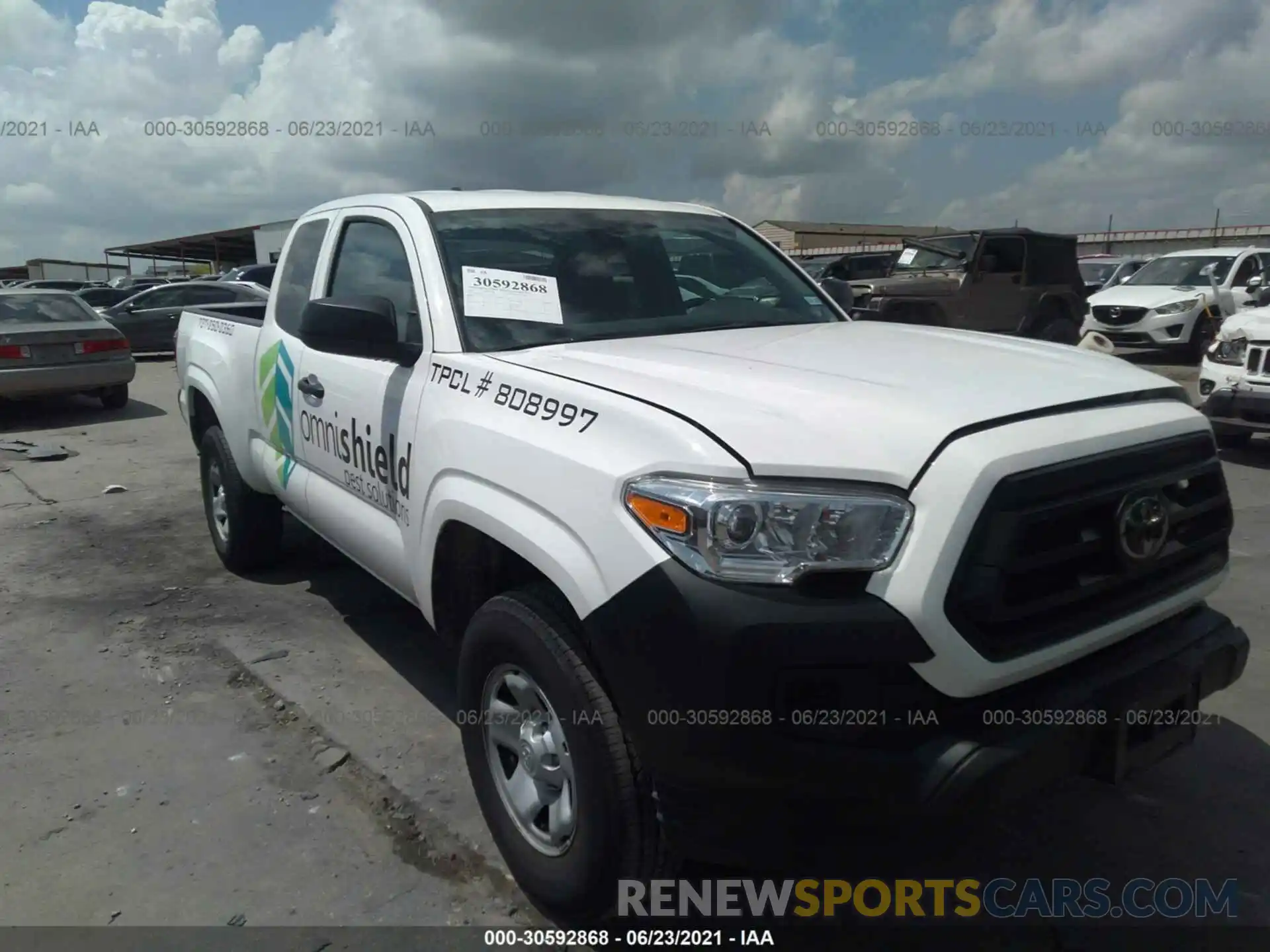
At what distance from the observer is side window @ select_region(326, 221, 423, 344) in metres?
3.35

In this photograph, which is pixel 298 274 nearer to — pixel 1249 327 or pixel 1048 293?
pixel 1249 327

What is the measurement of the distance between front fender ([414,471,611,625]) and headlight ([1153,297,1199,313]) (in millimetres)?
14314

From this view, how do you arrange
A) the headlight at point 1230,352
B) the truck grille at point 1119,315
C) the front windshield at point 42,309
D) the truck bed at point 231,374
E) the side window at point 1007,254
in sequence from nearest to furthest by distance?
the truck bed at point 231,374 < the headlight at point 1230,352 < the front windshield at point 42,309 < the side window at point 1007,254 < the truck grille at point 1119,315

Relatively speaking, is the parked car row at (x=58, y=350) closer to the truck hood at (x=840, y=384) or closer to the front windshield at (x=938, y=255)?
the truck hood at (x=840, y=384)

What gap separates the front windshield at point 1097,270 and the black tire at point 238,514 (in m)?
22.8

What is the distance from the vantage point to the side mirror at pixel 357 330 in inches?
117

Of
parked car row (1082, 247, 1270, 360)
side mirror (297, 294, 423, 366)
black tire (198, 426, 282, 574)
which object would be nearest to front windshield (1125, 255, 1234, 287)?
parked car row (1082, 247, 1270, 360)

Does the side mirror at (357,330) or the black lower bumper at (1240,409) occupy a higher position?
the side mirror at (357,330)

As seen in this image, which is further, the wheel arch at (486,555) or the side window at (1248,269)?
the side window at (1248,269)

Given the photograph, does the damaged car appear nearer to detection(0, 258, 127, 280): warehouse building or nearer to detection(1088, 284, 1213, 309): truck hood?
detection(1088, 284, 1213, 309): truck hood

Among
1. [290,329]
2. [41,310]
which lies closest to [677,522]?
[290,329]

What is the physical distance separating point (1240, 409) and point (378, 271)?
6.72 meters

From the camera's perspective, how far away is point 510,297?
3109 mm

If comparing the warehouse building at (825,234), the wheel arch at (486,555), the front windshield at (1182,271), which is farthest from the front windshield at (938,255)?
the warehouse building at (825,234)
